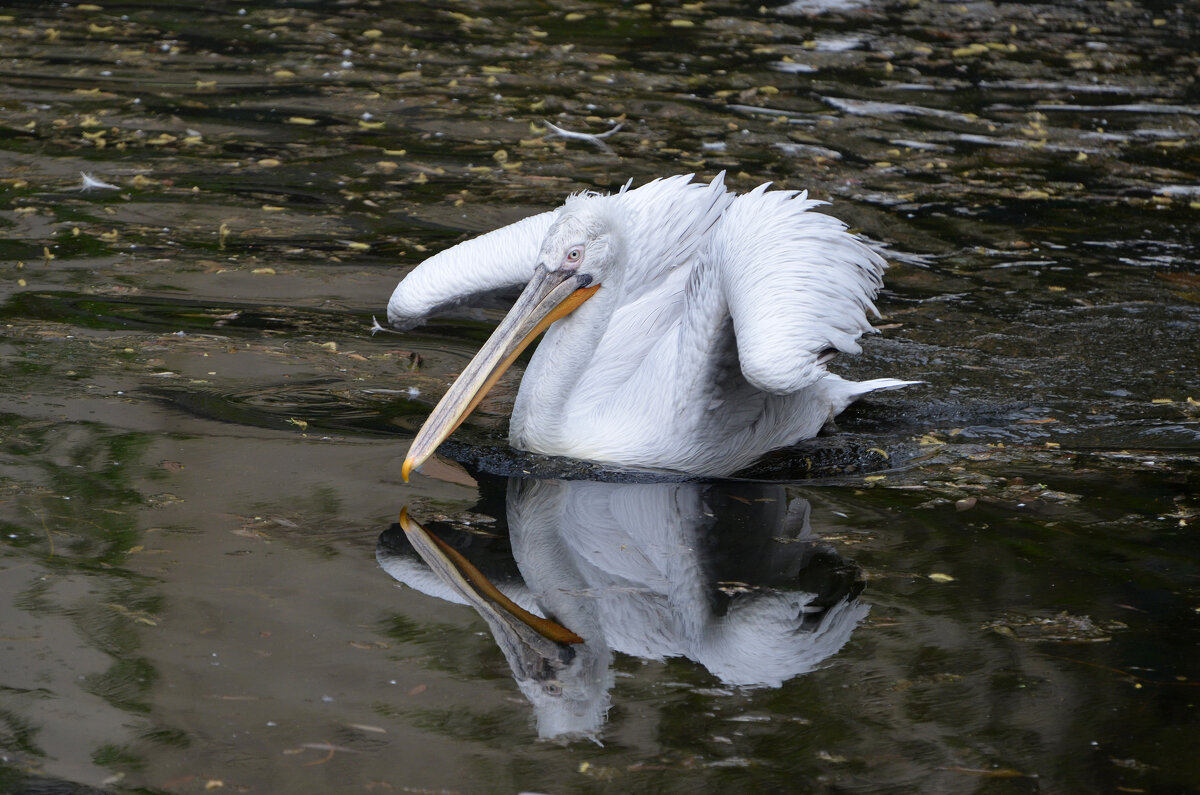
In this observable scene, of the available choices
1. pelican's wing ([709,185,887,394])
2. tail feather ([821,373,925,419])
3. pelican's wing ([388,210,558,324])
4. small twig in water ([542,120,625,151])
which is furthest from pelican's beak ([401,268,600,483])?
small twig in water ([542,120,625,151])

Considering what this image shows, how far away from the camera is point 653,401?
4.54 m

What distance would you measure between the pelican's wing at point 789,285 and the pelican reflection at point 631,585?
49 cm

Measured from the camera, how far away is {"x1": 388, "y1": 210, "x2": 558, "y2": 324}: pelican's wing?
4.99 m

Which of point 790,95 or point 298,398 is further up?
point 790,95

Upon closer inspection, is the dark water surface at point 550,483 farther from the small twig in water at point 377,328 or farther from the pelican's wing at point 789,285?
the pelican's wing at point 789,285

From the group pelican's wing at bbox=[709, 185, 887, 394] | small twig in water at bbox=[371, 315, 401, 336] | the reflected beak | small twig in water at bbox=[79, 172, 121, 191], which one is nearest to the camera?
the reflected beak

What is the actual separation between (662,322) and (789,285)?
69cm

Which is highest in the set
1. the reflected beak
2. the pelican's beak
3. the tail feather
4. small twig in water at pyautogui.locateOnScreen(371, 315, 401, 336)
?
the pelican's beak

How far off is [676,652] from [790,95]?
246 inches

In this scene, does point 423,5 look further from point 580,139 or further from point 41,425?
point 41,425

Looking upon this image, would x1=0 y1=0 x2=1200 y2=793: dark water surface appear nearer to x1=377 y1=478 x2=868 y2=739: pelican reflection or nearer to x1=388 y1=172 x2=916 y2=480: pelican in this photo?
x1=377 y1=478 x2=868 y2=739: pelican reflection

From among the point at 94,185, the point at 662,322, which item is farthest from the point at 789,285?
the point at 94,185

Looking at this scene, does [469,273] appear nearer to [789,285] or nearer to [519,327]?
[519,327]

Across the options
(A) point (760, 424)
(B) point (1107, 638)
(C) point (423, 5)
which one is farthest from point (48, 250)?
(C) point (423, 5)
